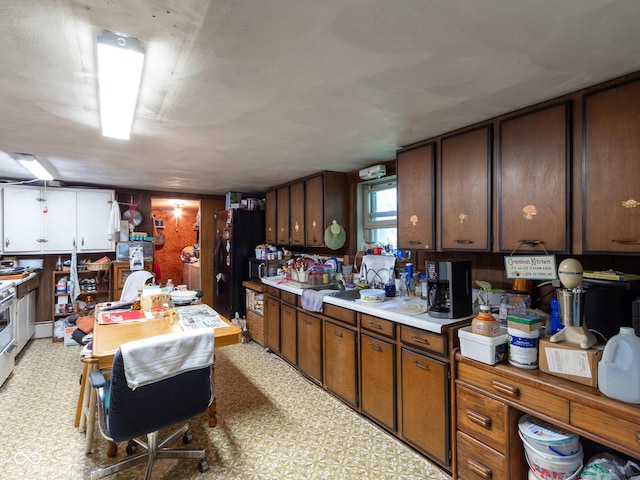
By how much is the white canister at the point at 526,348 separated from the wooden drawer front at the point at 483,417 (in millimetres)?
237

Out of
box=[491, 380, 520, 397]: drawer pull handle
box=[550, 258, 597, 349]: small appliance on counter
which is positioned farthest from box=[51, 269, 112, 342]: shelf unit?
box=[550, 258, 597, 349]: small appliance on counter

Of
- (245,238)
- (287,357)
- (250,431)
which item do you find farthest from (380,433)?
(245,238)

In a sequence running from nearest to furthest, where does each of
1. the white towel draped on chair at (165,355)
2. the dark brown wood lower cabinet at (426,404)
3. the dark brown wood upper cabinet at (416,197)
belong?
1. the white towel draped on chair at (165,355)
2. the dark brown wood lower cabinet at (426,404)
3. the dark brown wood upper cabinet at (416,197)

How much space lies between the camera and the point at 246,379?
324cm

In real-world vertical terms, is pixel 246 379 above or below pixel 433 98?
below

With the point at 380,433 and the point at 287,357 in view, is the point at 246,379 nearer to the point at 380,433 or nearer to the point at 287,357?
the point at 287,357

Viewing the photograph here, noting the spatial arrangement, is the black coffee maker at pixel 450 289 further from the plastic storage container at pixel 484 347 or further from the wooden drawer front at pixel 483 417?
the wooden drawer front at pixel 483 417

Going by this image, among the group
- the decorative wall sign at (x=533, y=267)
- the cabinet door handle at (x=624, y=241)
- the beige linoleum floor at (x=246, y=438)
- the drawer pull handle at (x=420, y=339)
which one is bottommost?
the beige linoleum floor at (x=246, y=438)

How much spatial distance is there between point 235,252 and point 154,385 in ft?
10.9

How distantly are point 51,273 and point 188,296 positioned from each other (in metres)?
3.17

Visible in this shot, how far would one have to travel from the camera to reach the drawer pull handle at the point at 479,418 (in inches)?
66.5

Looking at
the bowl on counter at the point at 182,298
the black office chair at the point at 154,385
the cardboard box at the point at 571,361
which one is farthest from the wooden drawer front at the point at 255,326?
the cardboard box at the point at 571,361

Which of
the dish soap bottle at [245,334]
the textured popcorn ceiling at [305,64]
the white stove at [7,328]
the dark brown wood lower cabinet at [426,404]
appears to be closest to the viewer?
the textured popcorn ceiling at [305,64]

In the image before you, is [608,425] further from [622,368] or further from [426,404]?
[426,404]
